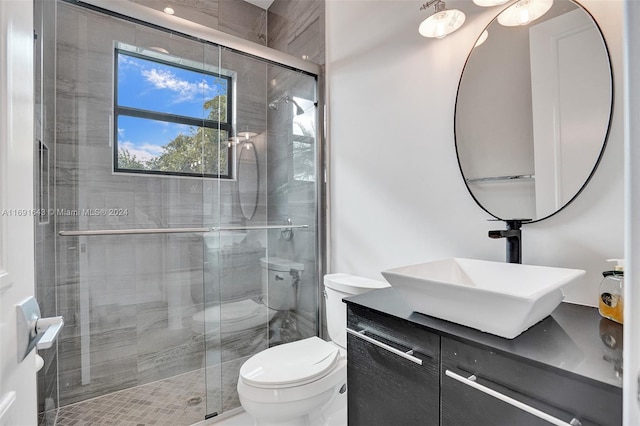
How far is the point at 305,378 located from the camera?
4.58 ft

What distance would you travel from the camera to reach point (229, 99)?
231cm

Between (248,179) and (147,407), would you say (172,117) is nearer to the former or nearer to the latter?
(248,179)

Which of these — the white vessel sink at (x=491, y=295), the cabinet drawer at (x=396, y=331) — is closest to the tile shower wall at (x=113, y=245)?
the cabinet drawer at (x=396, y=331)

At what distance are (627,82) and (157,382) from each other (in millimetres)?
2668

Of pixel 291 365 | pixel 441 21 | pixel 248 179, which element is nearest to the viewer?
pixel 441 21

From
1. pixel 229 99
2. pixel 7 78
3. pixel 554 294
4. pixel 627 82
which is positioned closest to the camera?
pixel 627 82

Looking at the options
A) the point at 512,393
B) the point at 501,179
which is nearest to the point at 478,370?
the point at 512,393

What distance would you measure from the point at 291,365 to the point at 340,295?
1.40 ft

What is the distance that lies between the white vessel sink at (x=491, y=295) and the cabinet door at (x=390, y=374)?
9 cm

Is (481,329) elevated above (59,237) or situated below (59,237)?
below

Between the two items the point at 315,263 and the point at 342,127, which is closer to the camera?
the point at 342,127

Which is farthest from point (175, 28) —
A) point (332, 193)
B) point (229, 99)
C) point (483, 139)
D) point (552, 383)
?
point (552, 383)

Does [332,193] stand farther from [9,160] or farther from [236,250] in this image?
[9,160]

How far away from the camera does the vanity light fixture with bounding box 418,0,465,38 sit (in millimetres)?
1353
